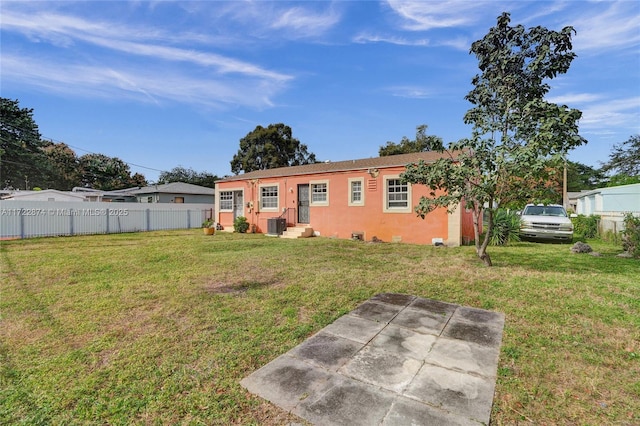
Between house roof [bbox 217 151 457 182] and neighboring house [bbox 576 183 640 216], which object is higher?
house roof [bbox 217 151 457 182]

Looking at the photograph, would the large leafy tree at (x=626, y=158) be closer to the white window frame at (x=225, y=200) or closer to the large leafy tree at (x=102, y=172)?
the white window frame at (x=225, y=200)

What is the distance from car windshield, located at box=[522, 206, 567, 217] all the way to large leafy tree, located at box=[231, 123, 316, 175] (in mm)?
25491

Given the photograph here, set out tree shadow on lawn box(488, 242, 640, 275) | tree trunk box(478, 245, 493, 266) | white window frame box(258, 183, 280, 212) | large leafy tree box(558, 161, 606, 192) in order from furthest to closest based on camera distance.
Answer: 1. large leafy tree box(558, 161, 606, 192)
2. white window frame box(258, 183, 280, 212)
3. tree trunk box(478, 245, 493, 266)
4. tree shadow on lawn box(488, 242, 640, 275)

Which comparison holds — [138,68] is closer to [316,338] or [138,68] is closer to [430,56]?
[430,56]

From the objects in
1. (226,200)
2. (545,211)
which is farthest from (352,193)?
(226,200)

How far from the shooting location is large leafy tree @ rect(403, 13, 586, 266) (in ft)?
18.7

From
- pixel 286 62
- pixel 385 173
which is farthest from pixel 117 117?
pixel 385 173

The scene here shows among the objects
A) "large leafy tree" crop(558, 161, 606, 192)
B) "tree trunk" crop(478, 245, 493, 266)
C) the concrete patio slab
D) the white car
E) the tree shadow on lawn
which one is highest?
"large leafy tree" crop(558, 161, 606, 192)

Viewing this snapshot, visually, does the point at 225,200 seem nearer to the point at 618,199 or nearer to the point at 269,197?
the point at 269,197

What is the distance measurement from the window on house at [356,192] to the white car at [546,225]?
646 cm

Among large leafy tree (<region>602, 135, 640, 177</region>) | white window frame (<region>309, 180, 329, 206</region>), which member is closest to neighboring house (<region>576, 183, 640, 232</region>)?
white window frame (<region>309, 180, 329, 206</region>)

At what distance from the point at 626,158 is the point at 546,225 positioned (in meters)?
25.5

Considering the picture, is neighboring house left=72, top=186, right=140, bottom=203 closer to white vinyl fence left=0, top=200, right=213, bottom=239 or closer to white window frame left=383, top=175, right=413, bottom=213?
white vinyl fence left=0, top=200, right=213, bottom=239

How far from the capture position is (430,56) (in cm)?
997
